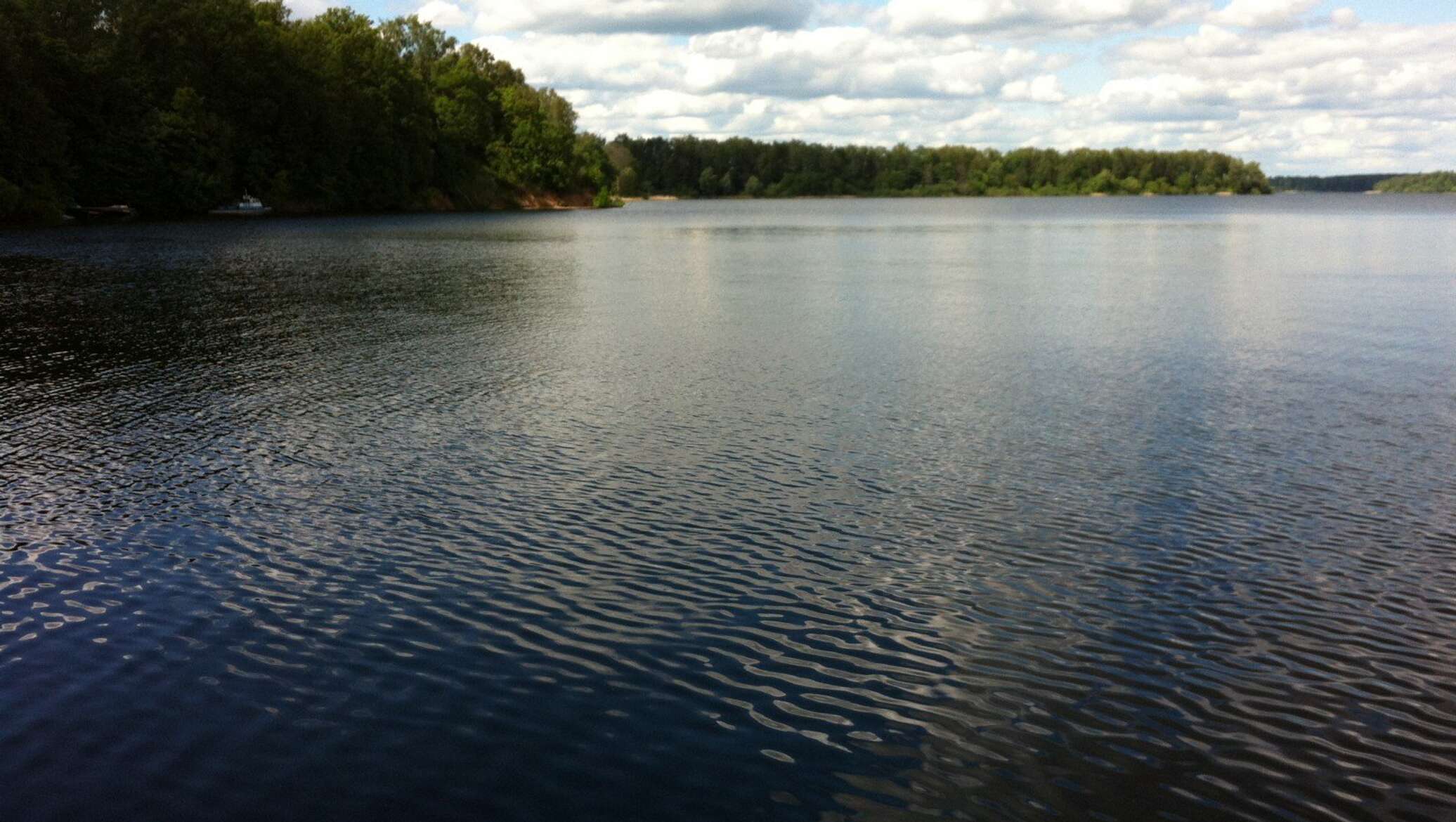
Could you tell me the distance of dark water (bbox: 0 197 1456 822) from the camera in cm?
1060

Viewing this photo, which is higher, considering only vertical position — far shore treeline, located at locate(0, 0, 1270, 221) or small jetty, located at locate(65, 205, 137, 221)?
far shore treeline, located at locate(0, 0, 1270, 221)

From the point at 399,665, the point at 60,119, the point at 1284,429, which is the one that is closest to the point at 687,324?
the point at 1284,429

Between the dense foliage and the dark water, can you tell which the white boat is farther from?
the dark water

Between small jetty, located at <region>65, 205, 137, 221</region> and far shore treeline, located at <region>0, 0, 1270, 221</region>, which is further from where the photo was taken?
small jetty, located at <region>65, 205, 137, 221</region>

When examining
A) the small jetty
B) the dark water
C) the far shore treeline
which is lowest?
the dark water

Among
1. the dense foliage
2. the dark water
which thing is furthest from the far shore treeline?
the dark water

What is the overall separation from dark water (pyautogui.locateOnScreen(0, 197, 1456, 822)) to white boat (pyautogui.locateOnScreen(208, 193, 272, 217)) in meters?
121

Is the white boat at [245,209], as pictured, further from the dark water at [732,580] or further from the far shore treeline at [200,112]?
the dark water at [732,580]

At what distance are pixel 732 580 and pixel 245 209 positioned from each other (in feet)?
507

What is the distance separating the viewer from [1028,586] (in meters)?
15.3

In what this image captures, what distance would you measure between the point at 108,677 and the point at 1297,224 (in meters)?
148

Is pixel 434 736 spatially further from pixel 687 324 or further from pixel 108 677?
pixel 687 324

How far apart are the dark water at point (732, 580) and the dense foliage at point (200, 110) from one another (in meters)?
93.3

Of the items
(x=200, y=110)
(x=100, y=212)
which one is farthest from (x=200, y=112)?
(x=100, y=212)
